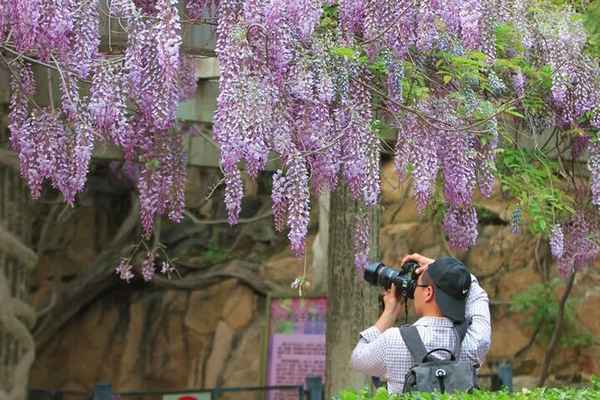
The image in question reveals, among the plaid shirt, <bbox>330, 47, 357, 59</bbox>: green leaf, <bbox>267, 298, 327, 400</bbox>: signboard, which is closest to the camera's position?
the plaid shirt

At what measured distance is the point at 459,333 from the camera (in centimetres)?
437

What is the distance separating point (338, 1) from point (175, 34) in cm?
111

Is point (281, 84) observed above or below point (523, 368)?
above

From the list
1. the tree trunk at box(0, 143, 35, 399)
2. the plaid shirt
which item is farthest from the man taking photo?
the tree trunk at box(0, 143, 35, 399)

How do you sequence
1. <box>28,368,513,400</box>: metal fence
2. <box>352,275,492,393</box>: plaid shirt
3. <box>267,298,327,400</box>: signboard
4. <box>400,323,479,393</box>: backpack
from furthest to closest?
<box>267,298,327,400</box>: signboard → <box>28,368,513,400</box>: metal fence → <box>352,275,492,393</box>: plaid shirt → <box>400,323,479,393</box>: backpack

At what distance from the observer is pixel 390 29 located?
603cm

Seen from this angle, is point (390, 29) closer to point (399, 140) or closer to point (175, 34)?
point (399, 140)

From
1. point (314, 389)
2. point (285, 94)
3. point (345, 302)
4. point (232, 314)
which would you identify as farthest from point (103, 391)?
point (232, 314)

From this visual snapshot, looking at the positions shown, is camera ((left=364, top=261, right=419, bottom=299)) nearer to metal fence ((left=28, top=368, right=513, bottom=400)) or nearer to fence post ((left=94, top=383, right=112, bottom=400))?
metal fence ((left=28, top=368, right=513, bottom=400))

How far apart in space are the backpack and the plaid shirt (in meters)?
0.04

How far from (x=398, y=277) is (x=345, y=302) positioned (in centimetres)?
240

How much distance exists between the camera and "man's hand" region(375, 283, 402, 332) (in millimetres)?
4453

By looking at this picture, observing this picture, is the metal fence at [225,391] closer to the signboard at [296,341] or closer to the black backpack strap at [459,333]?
the signboard at [296,341]

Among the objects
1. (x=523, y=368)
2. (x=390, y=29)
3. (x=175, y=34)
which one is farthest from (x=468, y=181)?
(x=523, y=368)
